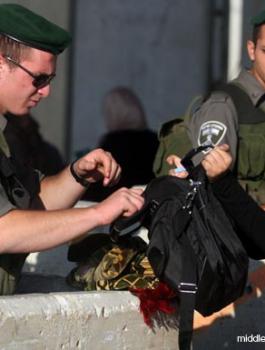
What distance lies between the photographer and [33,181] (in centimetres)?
454

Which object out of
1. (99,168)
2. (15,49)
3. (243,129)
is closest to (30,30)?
(15,49)

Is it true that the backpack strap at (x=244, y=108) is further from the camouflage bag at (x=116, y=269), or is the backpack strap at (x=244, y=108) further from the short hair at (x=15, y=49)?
the short hair at (x=15, y=49)

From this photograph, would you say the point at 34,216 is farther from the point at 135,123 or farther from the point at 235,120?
the point at 135,123

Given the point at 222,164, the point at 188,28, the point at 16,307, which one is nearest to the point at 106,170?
the point at 222,164

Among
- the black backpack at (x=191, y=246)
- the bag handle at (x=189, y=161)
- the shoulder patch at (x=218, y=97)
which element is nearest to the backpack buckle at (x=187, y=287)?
the black backpack at (x=191, y=246)

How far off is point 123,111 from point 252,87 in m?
3.30

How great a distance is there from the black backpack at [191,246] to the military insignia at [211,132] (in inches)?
28.5

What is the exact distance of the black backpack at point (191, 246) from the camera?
379 centimetres

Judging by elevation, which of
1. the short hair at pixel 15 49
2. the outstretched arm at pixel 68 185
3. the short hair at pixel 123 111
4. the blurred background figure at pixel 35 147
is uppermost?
the short hair at pixel 15 49

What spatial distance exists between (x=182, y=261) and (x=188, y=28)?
5.99 meters

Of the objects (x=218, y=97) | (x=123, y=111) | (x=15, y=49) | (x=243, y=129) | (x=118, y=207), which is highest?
(x=15, y=49)

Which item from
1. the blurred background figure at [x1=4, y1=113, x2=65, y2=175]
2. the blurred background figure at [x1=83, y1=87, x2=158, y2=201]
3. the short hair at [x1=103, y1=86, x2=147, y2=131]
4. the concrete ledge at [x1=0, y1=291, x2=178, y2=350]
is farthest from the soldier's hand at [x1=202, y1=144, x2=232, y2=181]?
the short hair at [x1=103, y1=86, x2=147, y2=131]

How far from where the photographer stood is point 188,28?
9.55m

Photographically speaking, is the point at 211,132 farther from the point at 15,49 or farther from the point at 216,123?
the point at 15,49
